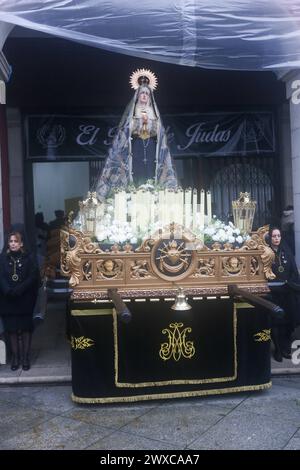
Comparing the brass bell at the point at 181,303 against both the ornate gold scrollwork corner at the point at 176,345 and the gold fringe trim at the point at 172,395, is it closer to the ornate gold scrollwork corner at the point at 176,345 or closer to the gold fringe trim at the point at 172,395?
the ornate gold scrollwork corner at the point at 176,345

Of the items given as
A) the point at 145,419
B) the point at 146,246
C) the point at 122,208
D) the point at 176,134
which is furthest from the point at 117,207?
the point at 176,134

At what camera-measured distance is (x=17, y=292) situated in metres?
5.74

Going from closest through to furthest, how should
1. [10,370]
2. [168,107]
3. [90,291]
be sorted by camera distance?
[90,291] < [10,370] < [168,107]

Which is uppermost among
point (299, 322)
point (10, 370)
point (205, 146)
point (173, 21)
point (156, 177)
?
point (173, 21)

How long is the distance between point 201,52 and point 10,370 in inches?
172

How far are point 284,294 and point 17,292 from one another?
3408 millimetres

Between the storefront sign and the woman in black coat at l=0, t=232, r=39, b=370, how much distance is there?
3.70 meters

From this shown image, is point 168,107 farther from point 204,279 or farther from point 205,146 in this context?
point 204,279

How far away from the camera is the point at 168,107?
9.14m

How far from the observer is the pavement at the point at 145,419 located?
399 cm

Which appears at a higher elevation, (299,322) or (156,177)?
(156,177)

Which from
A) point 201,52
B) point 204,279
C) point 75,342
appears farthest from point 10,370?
point 201,52

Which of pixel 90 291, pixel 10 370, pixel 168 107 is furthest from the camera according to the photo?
pixel 168 107

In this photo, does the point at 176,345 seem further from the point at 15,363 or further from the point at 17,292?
the point at 15,363
